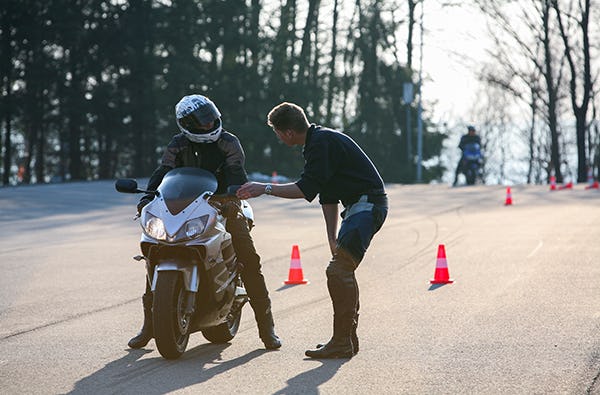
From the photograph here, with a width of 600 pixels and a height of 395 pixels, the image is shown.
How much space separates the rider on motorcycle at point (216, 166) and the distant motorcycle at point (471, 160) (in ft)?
89.0

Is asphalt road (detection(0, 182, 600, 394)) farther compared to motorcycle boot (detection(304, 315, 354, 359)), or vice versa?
motorcycle boot (detection(304, 315, 354, 359))

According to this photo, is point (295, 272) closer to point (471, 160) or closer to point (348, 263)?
point (348, 263)

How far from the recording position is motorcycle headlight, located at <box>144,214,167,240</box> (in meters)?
7.70

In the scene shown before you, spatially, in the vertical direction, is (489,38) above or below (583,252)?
above

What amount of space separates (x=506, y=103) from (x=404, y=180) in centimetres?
3620

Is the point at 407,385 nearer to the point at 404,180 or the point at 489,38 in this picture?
the point at 404,180

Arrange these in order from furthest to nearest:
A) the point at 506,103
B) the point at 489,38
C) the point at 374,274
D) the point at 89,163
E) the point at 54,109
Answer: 1. the point at 506,103
2. the point at 489,38
3. the point at 89,163
4. the point at 54,109
5. the point at 374,274

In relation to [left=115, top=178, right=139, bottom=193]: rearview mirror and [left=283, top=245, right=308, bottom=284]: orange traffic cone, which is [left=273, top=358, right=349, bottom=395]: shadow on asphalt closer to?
[left=115, top=178, right=139, bottom=193]: rearview mirror

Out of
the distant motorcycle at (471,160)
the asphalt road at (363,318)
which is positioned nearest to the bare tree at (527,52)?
the distant motorcycle at (471,160)

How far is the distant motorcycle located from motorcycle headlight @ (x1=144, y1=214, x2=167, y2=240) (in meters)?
28.0

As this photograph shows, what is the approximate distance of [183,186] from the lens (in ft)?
25.7

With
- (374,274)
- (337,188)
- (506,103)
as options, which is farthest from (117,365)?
(506,103)

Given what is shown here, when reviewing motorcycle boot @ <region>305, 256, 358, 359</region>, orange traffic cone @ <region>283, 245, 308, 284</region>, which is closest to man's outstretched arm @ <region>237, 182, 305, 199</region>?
motorcycle boot @ <region>305, 256, 358, 359</region>

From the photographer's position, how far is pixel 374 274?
13.6 metres
